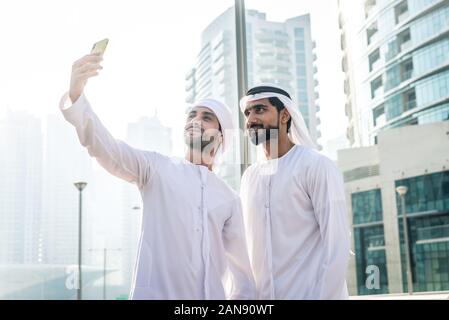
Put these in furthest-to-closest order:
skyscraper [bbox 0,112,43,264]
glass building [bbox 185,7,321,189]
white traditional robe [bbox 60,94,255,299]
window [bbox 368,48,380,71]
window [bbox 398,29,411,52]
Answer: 1. window [bbox 368,48,380,71]
2. window [bbox 398,29,411,52]
3. skyscraper [bbox 0,112,43,264]
4. glass building [bbox 185,7,321,189]
5. white traditional robe [bbox 60,94,255,299]

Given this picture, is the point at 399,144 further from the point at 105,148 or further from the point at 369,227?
the point at 105,148

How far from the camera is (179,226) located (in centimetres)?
170

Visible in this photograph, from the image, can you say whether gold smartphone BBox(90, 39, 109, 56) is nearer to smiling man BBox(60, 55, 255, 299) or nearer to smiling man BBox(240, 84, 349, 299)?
smiling man BBox(60, 55, 255, 299)

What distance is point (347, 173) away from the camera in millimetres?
23328

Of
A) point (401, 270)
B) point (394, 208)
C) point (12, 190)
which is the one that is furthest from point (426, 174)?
point (12, 190)

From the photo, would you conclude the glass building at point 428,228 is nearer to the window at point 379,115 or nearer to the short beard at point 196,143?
the window at point 379,115

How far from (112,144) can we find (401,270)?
916 inches

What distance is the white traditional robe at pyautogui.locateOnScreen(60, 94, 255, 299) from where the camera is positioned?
1.63 metres

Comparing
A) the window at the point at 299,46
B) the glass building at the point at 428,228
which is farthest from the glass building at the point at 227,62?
the glass building at the point at 428,228

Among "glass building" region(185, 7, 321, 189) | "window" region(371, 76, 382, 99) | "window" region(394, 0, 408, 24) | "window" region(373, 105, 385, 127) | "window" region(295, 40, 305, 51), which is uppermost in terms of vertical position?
"window" region(394, 0, 408, 24)

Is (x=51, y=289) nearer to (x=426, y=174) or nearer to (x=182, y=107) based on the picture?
(x=182, y=107)

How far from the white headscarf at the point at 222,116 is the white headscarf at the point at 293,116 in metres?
0.09

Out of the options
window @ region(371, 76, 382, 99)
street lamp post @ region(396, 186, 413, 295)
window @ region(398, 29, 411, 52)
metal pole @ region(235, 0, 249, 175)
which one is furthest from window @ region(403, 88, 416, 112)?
metal pole @ region(235, 0, 249, 175)

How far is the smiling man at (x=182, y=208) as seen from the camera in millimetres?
1554
